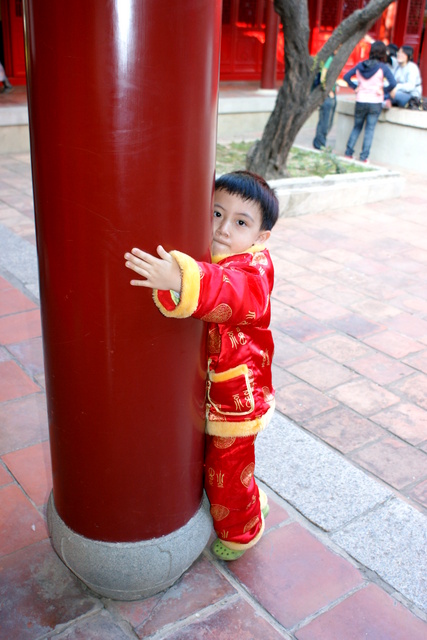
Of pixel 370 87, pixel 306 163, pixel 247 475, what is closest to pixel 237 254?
pixel 247 475

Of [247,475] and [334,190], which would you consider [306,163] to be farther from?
[247,475]

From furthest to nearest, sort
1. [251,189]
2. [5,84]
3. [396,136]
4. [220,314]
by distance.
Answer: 1. [5,84]
2. [396,136]
3. [251,189]
4. [220,314]

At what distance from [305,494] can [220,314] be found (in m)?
1.20

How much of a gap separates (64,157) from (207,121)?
36cm

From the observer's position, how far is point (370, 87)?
343 inches

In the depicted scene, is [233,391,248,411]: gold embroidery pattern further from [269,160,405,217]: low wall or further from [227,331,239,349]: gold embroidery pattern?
[269,160,405,217]: low wall

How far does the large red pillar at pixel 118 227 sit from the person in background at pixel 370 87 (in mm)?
7710

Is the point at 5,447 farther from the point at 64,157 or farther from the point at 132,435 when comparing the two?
the point at 64,157

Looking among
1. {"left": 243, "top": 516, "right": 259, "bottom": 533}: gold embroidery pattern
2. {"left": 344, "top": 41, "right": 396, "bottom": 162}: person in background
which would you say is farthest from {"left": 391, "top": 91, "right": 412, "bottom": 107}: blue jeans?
{"left": 243, "top": 516, "right": 259, "bottom": 533}: gold embroidery pattern

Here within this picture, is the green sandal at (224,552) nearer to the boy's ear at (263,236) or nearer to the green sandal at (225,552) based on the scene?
the green sandal at (225,552)

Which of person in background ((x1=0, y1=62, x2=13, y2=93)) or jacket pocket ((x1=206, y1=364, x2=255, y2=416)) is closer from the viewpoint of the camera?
jacket pocket ((x1=206, y1=364, x2=255, y2=416))

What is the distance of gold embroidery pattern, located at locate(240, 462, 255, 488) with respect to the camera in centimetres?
213

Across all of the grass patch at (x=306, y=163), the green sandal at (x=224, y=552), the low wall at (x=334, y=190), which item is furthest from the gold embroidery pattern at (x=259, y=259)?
the grass patch at (x=306, y=163)

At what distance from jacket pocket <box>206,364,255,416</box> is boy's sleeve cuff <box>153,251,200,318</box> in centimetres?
39
